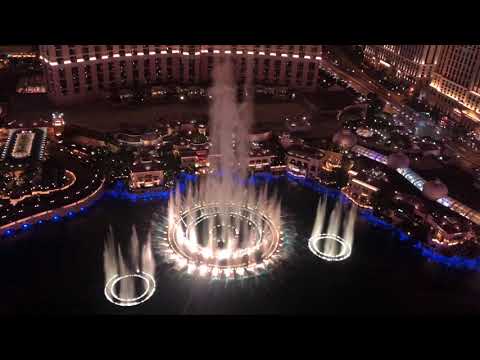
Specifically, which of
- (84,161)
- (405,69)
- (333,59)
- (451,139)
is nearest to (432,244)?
(451,139)

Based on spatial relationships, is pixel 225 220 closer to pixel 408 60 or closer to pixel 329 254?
pixel 329 254

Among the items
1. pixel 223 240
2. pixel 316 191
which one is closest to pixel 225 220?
pixel 223 240

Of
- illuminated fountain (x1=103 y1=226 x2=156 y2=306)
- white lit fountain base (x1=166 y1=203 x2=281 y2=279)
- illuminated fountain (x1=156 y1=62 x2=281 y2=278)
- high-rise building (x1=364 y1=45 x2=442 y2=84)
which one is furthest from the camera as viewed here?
high-rise building (x1=364 y1=45 x2=442 y2=84)

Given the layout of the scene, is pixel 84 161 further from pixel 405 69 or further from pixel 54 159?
pixel 405 69

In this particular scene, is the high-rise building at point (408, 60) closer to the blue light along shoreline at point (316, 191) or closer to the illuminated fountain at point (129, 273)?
the blue light along shoreline at point (316, 191)

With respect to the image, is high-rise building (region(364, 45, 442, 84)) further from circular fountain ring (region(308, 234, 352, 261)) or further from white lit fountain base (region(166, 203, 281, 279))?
white lit fountain base (region(166, 203, 281, 279))

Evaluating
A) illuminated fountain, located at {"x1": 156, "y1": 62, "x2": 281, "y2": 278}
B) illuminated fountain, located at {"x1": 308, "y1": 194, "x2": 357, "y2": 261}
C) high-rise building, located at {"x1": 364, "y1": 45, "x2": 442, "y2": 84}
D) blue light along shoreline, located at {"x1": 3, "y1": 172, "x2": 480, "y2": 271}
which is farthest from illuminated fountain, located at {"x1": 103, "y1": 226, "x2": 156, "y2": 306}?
high-rise building, located at {"x1": 364, "y1": 45, "x2": 442, "y2": 84}

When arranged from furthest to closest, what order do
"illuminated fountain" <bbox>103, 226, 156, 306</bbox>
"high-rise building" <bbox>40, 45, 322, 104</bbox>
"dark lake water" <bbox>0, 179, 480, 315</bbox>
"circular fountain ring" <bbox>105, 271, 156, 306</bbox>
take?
"high-rise building" <bbox>40, 45, 322, 104</bbox>
"illuminated fountain" <bbox>103, 226, 156, 306</bbox>
"circular fountain ring" <bbox>105, 271, 156, 306</bbox>
"dark lake water" <bbox>0, 179, 480, 315</bbox>
